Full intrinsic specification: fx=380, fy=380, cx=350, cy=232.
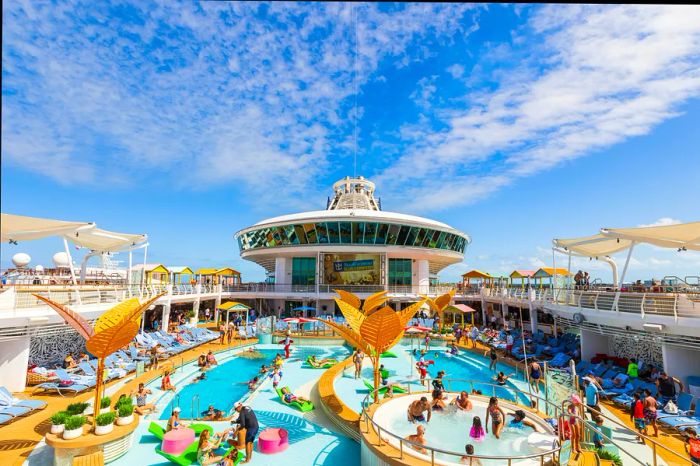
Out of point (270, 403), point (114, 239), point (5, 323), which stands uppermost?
point (114, 239)

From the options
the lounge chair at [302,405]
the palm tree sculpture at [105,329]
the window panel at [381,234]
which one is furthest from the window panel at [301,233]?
the palm tree sculpture at [105,329]

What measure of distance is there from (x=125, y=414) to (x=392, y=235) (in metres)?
25.5

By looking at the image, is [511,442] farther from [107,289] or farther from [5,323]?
[107,289]

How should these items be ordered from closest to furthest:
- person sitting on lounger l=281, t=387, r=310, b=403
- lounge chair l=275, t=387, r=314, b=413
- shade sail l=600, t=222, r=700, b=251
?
lounge chair l=275, t=387, r=314, b=413
person sitting on lounger l=281, t=387, r=310, b=403
shade sail l=600, t=222, r=700, b=251

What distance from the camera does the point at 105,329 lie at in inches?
355

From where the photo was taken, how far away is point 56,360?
15453 mm

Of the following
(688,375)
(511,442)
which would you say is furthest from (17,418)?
(688,375)

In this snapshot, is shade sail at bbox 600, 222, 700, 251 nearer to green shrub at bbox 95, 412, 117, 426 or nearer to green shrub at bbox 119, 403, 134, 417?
green shrub at bbox 119, 403, 134, 417

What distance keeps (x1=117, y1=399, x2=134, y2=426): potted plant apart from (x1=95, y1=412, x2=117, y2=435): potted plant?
1.18ft

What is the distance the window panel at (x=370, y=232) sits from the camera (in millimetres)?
31609

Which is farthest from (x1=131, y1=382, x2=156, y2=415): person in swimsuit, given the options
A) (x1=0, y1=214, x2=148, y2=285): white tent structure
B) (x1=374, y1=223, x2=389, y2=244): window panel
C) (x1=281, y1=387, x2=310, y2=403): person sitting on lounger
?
(x1=374, y1=223, x2=389, y2=244): window panel

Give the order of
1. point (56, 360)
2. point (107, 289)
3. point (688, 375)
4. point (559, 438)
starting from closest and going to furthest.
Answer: point (559, 438)
point (688, 375)
point (56, 360)
point (107, 289)

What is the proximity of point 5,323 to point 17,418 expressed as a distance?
353cm

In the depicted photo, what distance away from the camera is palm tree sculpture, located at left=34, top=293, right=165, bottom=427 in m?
9.06
